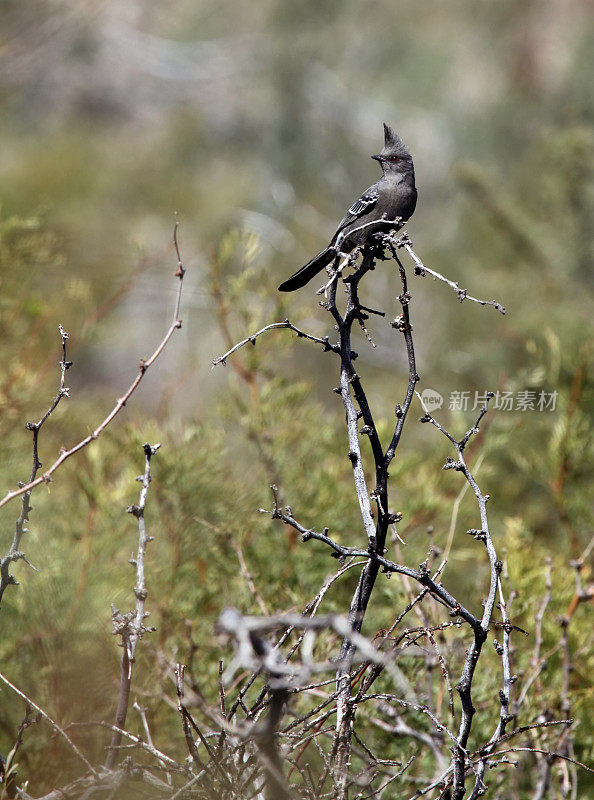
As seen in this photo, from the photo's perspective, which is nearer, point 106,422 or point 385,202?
point 106,422

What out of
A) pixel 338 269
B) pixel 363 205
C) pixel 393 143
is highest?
pixel 393 143

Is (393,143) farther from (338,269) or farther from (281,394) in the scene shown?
(281,394)

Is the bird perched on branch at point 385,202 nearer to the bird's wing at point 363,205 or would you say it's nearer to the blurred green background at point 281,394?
the bird's wing at point 363,205

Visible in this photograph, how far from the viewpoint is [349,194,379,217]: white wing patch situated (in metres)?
2.40

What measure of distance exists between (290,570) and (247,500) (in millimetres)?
322

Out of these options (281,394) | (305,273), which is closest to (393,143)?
(305,273)

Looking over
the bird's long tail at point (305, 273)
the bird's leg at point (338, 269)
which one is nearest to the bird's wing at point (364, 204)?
the bird's long tail at point (305, 273)

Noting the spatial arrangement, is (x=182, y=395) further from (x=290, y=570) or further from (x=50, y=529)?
(x=290, y=570)

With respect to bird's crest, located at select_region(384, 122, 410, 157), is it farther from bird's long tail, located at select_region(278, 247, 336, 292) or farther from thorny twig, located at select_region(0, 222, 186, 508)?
thorny twig, located at select_region(0, 222, 186, 508)

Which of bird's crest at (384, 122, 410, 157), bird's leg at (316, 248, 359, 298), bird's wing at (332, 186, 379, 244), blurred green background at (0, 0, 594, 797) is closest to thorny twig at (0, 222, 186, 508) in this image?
bird's leg at (316, 248, 359, 298)

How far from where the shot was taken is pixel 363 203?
2.40 metres

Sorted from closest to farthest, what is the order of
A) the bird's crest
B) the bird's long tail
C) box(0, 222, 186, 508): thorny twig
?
box(0, 222, 186, 508): thorny twig
the bird's long tail
the bird's crest

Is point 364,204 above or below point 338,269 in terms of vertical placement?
above

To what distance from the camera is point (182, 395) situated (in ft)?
23.9
